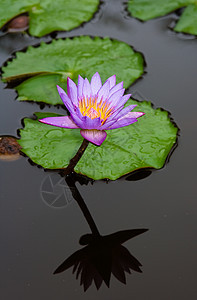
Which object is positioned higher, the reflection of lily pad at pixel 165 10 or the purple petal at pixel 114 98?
the reflection of lily pad at pixel 165 10

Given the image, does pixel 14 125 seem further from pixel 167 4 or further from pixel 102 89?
pixel 167 4

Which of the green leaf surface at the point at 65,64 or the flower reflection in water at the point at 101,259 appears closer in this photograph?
the flower reflection in water at the point at 101,259

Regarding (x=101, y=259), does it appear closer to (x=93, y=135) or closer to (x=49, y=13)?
(x=93, y=135)

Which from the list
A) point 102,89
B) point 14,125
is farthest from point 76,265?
point 14,125

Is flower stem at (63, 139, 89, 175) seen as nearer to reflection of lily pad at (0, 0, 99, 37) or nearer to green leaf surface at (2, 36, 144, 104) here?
green leaf surface at (2, 36, 144, 104)

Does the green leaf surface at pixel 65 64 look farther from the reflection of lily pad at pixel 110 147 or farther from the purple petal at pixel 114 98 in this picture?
the purple petal at pixel 114 98

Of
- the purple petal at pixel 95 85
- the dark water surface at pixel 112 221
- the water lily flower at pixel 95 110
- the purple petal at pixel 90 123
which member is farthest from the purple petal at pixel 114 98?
the dark water surface at pixel 112 221

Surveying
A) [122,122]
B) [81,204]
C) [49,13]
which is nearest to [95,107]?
[122,122]
